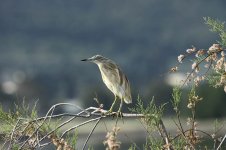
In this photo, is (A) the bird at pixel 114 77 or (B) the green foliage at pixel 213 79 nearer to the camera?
(B) the green foliage at pixel 213 79

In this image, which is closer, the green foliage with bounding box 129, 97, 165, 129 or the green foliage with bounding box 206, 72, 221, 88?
the green foliage with bounding box 129, 97, 165, 129

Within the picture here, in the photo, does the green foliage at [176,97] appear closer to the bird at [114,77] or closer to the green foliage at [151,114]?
the green foliage at [151,114]

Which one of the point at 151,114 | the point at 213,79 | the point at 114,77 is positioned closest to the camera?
the point at 151,114

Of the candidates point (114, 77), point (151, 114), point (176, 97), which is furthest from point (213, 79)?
point (114, 77)

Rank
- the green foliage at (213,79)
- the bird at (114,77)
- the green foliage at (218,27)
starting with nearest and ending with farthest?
1. the green foliage at (218,27)
2. the green foliage at (213,79)
3. the bird at (114,77)

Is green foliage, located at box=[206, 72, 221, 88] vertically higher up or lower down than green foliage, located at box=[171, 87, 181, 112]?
higher up

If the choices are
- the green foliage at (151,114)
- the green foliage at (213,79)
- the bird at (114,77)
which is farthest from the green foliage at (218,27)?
the bird at (114,77)

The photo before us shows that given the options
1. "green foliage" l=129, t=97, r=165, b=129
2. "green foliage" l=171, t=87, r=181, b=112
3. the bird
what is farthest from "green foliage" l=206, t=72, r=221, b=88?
the bird

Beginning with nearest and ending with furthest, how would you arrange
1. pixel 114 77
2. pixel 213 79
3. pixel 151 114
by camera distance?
pixel 151 114, pixel 213 79, pixel 114 77

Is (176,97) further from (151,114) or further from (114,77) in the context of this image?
(114,77)

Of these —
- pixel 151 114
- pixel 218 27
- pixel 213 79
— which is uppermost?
pixel 218 27

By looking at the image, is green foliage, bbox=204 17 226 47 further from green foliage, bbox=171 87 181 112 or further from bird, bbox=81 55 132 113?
bird, bbox=81 55 132 113

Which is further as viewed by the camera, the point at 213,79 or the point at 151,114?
the point at 213,79

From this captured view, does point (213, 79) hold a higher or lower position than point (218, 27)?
lower
